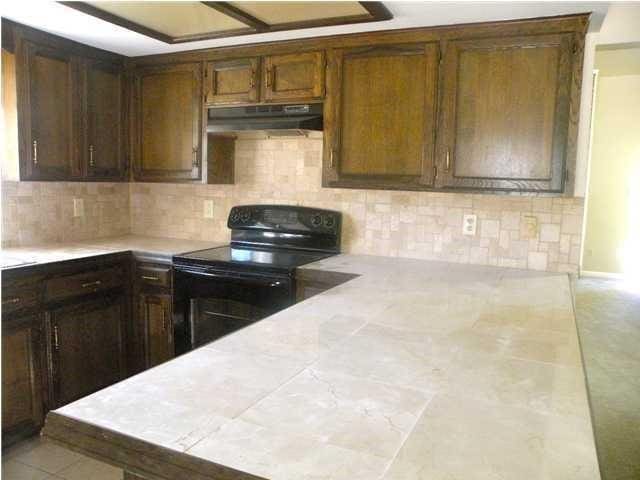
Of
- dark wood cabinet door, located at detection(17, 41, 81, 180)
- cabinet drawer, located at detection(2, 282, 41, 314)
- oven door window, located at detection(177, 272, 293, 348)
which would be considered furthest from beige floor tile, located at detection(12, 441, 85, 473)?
dark wood cabinet door, located at detection(17, 41, 81, 180)

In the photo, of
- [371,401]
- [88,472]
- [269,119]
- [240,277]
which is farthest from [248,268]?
[371,401]

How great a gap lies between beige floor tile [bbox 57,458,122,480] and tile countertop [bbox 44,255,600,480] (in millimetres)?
1362

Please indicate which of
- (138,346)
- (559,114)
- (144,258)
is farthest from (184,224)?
(559,114)

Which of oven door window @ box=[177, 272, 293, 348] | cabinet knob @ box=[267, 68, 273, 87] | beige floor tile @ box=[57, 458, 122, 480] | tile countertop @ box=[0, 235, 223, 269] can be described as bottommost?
beige floor tile @ box=[57, 458, 122, 480]

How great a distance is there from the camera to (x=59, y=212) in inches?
121

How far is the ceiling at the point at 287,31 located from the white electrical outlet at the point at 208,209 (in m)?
0.96

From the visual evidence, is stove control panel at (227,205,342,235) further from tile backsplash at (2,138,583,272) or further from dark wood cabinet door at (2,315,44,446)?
dark wood cabinet door at (2,315,44,446)

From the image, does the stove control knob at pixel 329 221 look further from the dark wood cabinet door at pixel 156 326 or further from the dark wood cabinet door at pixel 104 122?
the dark wood cabinet door at pixel 104 122

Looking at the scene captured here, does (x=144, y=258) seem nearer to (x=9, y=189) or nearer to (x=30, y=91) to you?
(x=9, y=189)

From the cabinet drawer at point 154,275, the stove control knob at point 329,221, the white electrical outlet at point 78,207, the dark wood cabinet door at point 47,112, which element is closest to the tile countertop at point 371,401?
the stove control knob at point 329,221

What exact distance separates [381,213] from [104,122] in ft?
5.96

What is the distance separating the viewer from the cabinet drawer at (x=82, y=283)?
2473mm

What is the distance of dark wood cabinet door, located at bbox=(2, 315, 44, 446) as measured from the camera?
2.29m

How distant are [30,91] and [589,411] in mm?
2871
